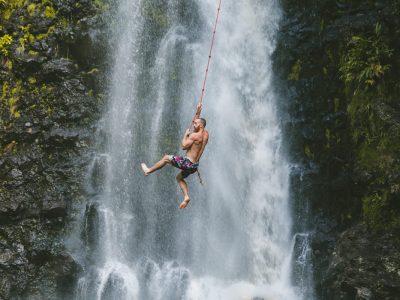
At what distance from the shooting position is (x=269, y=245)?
14375 millimetres

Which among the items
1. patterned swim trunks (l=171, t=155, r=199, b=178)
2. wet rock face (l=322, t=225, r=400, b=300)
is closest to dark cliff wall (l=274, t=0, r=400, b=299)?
wet rock face (l=322, t=225, r=400, b=300)

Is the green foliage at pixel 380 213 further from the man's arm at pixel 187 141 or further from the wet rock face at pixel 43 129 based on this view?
the wet rock face at pixel 43 129

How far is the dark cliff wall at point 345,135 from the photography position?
477 inches

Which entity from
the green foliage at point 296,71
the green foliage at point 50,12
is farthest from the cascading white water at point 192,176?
the green foliage at point 50,12

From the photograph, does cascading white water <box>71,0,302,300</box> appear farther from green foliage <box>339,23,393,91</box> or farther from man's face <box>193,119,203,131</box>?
man's face <box>193,119,203,131</box>

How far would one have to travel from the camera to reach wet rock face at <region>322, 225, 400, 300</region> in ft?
37.4

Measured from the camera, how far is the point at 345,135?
45.5 ft

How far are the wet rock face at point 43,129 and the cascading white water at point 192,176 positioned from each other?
671 mm

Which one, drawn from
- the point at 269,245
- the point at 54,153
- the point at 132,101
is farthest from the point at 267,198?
the point at 54,153

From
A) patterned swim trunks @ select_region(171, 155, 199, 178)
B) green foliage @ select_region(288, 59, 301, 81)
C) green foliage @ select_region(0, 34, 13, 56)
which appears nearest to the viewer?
patterned swim trunks @ select_region(171, 155, 199, 178)

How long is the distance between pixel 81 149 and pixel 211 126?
4.08 meters

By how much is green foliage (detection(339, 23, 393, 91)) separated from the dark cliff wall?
0.09 ft

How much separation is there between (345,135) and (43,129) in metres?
8.82

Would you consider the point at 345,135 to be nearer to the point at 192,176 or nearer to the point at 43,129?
the point at 192,176
